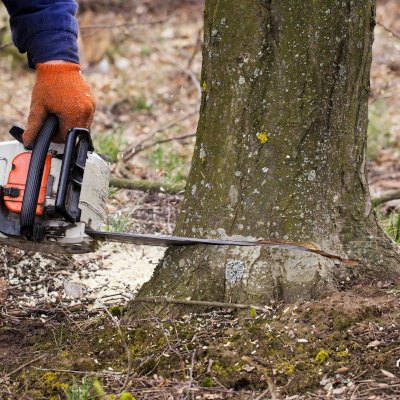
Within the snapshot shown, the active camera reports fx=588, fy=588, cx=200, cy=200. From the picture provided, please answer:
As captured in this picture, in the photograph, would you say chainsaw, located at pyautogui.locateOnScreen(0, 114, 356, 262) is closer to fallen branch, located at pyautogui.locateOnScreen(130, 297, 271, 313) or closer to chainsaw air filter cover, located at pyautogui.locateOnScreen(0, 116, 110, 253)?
chainsaw air filter cover, located at pyautogui.locateOnScreen(0, 116, 110, 253)

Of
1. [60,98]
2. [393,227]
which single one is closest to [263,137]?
[60,98]

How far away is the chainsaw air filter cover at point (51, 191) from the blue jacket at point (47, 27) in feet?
1.02

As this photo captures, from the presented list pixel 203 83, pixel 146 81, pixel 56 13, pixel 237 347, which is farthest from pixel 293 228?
pixel 146 81

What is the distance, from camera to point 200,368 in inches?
85.6

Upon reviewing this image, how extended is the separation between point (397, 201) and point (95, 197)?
293cm

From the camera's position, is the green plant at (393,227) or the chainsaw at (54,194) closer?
the chainsaw at (54,194)

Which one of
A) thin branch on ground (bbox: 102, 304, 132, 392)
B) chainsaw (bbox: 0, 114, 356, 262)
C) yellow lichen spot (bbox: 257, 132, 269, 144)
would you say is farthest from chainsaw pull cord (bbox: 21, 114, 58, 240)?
yellow lichen spot (bbox: 257, 132, 269, 144)

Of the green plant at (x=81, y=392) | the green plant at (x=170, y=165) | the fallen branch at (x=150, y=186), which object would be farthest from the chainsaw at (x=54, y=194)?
the green plant at (x=170, y=165)

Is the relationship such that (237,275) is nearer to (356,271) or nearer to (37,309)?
(356,271)

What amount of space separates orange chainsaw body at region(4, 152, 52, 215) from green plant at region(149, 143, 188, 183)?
2371 mm

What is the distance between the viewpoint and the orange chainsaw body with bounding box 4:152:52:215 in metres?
2.58

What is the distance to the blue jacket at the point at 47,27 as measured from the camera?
2.61 metres

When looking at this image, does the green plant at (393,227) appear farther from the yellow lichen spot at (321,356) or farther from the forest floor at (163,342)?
the yellow lichen spot at (321,356)

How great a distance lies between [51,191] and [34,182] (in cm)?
11
